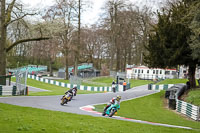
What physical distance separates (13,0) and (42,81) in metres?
24.1

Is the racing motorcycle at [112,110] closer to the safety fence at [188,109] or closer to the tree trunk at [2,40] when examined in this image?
the safety fence at [188,109]

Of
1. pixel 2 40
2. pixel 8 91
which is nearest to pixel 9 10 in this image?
pixel 2 40

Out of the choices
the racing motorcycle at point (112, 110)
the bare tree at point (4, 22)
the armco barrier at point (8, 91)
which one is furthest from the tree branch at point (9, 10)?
the racing motorcycle at point (112, 110)

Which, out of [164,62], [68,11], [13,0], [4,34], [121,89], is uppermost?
[68,11]

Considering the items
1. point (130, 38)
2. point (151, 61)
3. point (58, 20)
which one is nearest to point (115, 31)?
point (130, 38)

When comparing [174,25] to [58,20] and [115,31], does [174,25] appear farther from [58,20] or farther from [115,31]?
[115,31]

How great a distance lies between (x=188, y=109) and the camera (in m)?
20.1

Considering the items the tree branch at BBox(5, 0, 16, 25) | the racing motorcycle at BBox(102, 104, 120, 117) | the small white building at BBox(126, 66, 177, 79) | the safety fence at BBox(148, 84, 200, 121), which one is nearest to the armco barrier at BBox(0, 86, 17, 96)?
the tree branch at BBox(5, 0, 16, 25)

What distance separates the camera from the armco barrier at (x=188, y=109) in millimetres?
18422

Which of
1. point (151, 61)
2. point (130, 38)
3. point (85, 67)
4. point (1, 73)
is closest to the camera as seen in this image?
point (1, 73)

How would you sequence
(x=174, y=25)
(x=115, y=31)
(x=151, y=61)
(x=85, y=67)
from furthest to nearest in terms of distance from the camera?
(x=85, y=67) → (x=115, y=31) → (x=151, y=61) → (x=174, y=25)

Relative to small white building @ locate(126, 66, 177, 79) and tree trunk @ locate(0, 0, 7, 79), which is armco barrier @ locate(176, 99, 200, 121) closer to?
tree trunk @ locate(0, 0, 7, 79)

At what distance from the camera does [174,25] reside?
28.2 m

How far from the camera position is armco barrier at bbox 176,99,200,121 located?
1842 centimetres
